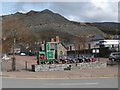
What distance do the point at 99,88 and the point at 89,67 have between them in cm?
1938

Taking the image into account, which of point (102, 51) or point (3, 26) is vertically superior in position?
point (3, 26)

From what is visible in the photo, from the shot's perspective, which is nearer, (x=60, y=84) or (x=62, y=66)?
(x=60, y=84)

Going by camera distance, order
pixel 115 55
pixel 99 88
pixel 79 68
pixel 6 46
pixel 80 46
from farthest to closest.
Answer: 1. pixel 80 46
2. pixel 6 46
3. pixel 115 55
4. pixel 79 68
5. pixel 99 88

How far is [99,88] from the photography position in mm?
15891

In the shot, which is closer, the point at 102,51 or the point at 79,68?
the point at 79,68

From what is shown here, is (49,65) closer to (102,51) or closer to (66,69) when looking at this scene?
(66,69)

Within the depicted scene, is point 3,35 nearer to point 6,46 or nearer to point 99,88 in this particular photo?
point 6,46

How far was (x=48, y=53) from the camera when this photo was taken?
3538 centimetres

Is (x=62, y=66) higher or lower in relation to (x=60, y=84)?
higher

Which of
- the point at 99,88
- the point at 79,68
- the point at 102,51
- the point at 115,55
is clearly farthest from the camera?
the point at 102,51

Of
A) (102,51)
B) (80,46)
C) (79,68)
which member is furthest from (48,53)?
(80,46)

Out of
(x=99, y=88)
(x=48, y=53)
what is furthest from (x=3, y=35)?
(x=99, y=88)

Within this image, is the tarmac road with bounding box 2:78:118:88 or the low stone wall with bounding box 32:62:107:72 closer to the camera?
the tarmac road with bounding box 2:78:118:88

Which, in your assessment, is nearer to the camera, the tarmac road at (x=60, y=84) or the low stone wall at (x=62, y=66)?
the tarmac road at (x=60, y=84)
